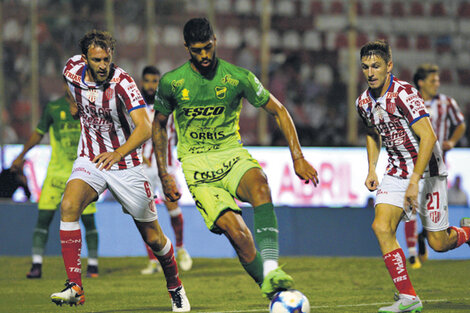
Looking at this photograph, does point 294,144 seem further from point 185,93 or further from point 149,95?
point 149,95

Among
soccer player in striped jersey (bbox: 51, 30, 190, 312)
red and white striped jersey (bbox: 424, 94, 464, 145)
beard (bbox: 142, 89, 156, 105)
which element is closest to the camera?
soccer player in striped jersey (bbox: 51, 30, 190, 312)

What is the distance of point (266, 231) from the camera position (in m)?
5.25

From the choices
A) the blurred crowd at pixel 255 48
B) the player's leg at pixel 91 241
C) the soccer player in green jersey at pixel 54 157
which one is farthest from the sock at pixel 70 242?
the blurred crowd at pixel 255 48

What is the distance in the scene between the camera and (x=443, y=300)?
22.4ft

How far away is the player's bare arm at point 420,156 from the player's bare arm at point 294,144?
0.69m

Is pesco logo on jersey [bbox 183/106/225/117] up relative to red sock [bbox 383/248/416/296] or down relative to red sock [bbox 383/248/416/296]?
up

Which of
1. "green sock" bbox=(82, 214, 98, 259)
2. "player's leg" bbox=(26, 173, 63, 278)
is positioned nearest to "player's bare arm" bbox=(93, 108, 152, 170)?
"player's leg" bbox=(26, 173, 63, 278)


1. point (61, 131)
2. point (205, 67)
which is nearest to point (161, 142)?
point (205, 67)

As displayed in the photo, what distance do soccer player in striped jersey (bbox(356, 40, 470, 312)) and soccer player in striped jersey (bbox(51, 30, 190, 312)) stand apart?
163cm

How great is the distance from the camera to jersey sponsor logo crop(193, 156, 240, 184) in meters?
5.65

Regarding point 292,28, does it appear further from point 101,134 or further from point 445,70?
point 101,134

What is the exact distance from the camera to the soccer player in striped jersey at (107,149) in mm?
5969

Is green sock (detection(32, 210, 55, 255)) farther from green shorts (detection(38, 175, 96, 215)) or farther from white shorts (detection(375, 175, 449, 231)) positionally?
white shorts (detection(375, 175, 449, 231))

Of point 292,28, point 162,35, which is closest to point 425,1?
point 292,28
